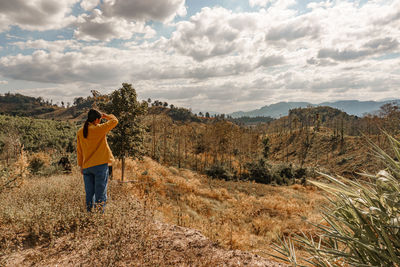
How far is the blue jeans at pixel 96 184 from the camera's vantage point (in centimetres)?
412

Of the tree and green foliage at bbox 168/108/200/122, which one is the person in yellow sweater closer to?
the tree

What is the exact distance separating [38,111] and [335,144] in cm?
15176

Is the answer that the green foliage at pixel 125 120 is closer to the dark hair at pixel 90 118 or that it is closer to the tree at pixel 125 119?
the tree at pixel 125 119

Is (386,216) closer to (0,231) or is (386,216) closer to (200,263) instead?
(200,263)

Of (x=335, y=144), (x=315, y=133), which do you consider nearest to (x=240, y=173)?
(x=335, y=144)

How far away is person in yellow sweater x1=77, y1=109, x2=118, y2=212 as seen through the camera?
413 centimetres

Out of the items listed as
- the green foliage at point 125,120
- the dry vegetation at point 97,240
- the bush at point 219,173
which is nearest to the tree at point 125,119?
the green foliage at point 125,120

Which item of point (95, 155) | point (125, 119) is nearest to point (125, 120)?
point (125, 119)

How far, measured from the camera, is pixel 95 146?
421cm

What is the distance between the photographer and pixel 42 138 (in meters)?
23.0

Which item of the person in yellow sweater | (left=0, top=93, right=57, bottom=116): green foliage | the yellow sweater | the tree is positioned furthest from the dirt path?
(left=0, top=93, right=57, bottom=116): green foliage

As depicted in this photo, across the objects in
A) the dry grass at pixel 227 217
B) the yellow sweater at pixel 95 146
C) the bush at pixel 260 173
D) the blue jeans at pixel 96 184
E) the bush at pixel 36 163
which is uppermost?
the yellow sweater at pixel 95 146

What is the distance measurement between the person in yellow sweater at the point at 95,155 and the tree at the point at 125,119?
170 inches

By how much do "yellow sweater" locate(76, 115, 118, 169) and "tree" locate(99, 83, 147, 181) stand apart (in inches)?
171
